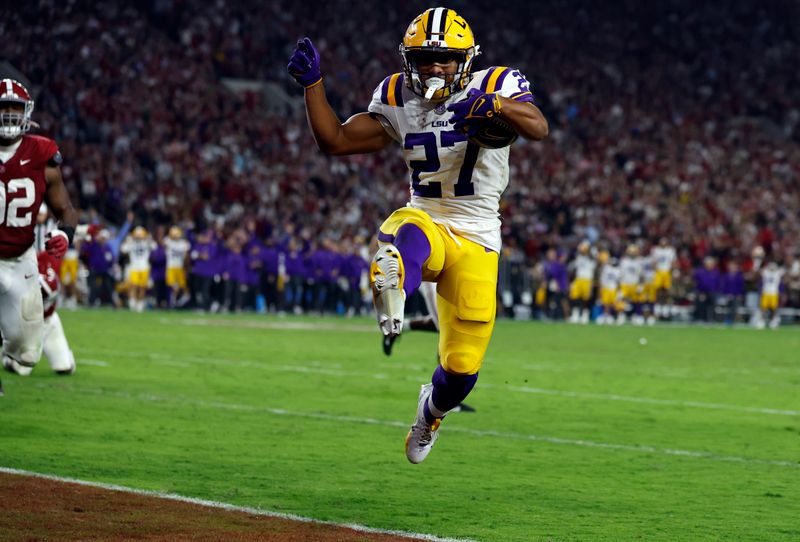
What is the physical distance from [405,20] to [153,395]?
26.2 metres

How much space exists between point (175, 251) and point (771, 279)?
12.6m

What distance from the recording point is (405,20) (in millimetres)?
34938

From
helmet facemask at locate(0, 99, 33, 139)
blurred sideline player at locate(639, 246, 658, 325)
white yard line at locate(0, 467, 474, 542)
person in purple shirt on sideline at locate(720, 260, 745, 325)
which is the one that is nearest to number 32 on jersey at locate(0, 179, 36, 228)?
helmet facemask at locate(0, 99, 33, 139)

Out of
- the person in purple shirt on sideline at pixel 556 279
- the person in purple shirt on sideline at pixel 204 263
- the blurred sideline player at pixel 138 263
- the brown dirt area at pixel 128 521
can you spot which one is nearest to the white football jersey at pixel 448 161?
the brown dirt area at pixel 128 521

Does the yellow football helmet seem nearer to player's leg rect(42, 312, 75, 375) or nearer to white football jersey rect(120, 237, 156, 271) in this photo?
player's leg rect(42, 312, 75, 375)

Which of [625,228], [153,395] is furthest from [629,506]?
[625,228]

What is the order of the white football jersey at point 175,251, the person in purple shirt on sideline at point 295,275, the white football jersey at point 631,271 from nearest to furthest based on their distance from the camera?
the white football jersey at point 175,251 < the person in purple shirt on sideline at point 295,275 < the white football jersey at point 631,271

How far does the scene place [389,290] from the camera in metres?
5.18

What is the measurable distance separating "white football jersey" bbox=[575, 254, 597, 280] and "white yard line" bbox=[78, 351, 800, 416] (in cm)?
1432

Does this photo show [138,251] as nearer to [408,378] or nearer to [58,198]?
[408,378]

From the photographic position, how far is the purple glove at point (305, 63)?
574 cm

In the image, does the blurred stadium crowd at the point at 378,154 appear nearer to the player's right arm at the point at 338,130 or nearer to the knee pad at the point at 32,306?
the knee pad at the point at 32,306

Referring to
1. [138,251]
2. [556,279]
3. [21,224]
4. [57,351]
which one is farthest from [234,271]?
[21,224]

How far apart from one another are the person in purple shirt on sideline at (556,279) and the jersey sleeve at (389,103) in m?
21.6
